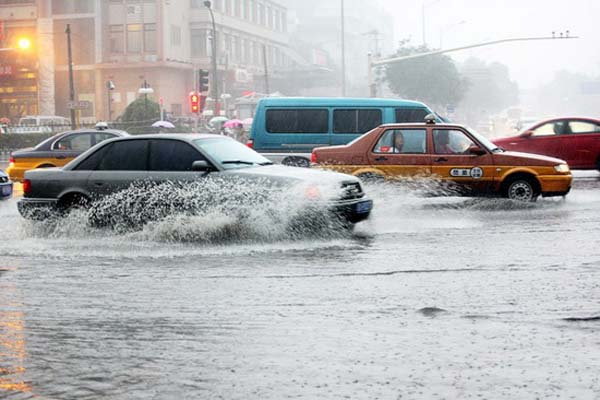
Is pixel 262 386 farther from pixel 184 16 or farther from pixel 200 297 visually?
pixel 184 16

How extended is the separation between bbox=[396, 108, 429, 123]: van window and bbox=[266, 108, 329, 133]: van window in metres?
1.54

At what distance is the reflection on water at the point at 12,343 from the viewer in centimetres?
527

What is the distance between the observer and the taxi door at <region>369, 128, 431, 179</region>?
15.5 meters

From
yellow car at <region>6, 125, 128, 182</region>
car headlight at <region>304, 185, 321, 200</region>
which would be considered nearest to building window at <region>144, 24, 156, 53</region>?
yellow car at <region>6, 125, 128, 182</region>

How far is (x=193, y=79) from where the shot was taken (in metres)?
74.8

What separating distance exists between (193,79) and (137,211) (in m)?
64.1

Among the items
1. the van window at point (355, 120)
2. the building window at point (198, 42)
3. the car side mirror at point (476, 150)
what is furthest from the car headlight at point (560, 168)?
the building window at point (198, 42)

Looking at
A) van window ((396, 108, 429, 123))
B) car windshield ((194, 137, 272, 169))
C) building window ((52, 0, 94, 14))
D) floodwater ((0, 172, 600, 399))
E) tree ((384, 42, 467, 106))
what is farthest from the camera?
tree ((384, 42, 467, 106))

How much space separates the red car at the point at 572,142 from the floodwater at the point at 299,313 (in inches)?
371

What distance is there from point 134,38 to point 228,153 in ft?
199

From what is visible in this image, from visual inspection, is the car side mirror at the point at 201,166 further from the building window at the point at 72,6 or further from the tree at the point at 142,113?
the building window at the point at 72,6

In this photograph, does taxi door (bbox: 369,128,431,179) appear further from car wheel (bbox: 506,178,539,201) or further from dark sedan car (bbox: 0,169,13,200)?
dark sedan car (bbox: 0,169,13,200)

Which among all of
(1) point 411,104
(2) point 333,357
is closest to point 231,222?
(2) point 333,357

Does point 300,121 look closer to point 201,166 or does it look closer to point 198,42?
point 201,166
